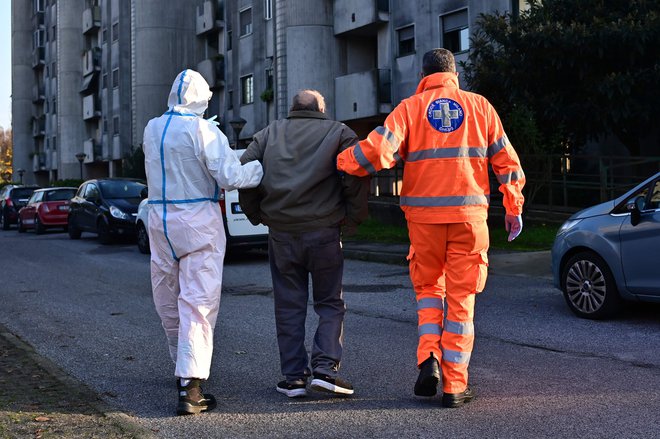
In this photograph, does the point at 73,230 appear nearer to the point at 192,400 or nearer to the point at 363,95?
the point at 363,95

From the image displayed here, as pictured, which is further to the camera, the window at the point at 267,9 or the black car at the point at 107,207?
the window at the point at 267,9

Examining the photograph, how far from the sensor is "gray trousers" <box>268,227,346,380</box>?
220 inches

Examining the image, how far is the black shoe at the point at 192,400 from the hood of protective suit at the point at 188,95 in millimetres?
1651

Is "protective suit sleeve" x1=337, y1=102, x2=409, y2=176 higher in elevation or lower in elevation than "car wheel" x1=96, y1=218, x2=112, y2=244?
higher

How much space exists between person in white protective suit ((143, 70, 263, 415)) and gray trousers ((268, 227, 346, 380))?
0.41 metres

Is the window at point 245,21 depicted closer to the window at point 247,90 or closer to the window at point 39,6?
the window at point 247,90

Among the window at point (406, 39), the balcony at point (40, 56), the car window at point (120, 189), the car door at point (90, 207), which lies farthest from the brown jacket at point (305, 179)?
the balcony at point (40, 56)

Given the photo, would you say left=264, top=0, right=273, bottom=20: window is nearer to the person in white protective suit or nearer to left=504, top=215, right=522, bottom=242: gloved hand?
the person in white protective suit

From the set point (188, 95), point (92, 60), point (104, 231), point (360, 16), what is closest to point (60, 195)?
point (104, 231)

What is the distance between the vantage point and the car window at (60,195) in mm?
29984

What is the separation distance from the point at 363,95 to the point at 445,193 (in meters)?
25.4

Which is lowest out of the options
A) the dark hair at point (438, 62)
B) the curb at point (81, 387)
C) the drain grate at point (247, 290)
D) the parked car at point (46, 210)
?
the curb at point (81, 387)

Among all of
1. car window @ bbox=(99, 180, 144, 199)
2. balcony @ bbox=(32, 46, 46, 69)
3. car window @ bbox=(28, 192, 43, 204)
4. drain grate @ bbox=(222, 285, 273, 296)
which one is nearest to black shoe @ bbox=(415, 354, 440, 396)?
drain grate @ bbox=(222, 285, 273, 296)

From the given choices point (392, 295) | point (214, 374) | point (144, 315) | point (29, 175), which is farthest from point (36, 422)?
point (29, 175)
